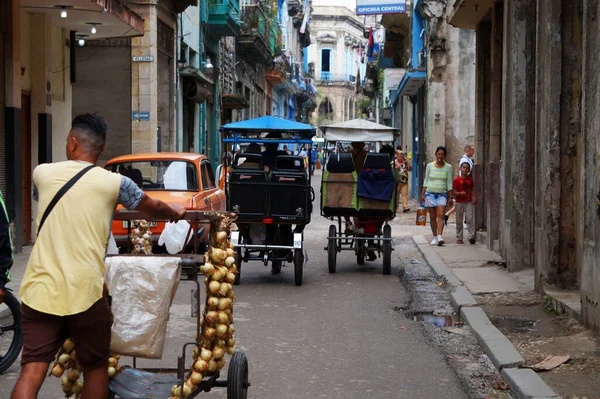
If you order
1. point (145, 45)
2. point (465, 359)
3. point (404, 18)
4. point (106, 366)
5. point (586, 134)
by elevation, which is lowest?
point (465, 359)

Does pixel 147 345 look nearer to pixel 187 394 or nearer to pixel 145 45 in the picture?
pixel 187 394

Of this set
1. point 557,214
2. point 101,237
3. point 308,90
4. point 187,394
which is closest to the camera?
point 101,237

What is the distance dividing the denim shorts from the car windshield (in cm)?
448

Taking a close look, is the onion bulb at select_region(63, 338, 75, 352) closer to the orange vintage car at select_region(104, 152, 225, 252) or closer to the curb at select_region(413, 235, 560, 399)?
the curb at select_region(413, 235, 560, 399)

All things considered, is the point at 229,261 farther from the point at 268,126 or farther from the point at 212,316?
the point at 268,126

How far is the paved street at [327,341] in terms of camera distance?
6.89 meters

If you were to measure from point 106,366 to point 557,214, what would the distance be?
21.5 feet

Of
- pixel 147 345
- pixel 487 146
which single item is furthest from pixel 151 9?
pixel 147 345

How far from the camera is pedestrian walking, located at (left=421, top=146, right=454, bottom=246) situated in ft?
54.6

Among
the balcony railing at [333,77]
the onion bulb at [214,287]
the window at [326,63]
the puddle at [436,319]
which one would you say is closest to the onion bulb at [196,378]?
the onion bulb at [214,287]

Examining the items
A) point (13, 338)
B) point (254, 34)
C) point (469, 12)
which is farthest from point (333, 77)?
point (13, 338)

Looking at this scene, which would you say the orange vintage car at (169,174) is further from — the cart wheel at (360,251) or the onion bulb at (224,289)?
the onion bulb at (224,289)

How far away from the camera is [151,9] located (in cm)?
2378

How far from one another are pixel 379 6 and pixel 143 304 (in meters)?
24.6
